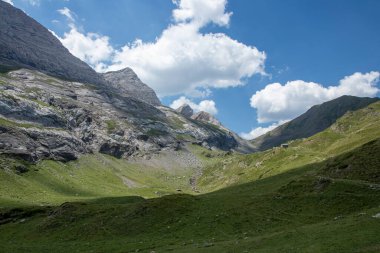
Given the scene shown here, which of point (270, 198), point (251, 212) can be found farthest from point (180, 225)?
point (270, 198)

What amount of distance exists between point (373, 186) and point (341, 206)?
851cm

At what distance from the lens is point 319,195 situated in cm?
6350

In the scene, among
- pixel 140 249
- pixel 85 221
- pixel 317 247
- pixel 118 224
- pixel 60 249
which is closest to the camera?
pixel 317 247

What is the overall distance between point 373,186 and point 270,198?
1752cm

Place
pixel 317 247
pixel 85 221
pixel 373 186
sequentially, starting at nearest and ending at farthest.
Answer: pixel 317 247
pixel 373 186
pixel 85 221

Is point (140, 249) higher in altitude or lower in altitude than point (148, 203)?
lower

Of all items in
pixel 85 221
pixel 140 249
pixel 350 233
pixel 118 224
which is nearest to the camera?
pixel 350 233

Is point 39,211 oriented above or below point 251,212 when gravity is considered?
above

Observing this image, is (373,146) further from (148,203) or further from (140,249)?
(140,249)

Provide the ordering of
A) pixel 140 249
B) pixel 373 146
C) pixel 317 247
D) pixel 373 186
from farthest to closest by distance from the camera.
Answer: pixel 373 146, pixel 373 186, pixel 140 249, pixel 317 247

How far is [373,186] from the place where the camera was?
6181 centimetres

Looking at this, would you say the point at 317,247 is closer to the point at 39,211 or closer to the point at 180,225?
the point at 180,225

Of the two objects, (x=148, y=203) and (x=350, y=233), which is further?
(x=148, y=203)

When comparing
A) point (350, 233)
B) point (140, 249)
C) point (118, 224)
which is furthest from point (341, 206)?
point (118, 224)
